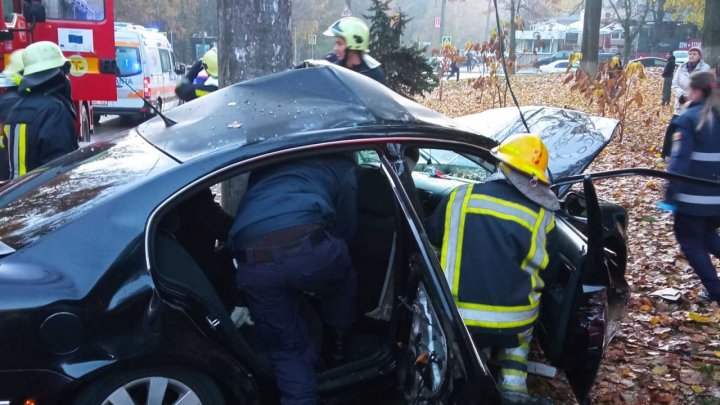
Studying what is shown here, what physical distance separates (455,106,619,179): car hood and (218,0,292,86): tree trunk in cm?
139

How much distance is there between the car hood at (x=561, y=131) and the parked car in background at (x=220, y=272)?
65 cm

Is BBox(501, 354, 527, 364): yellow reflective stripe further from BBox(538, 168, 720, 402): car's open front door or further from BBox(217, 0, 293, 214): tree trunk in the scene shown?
BBox(217, 0, 293, 214): tree trunk

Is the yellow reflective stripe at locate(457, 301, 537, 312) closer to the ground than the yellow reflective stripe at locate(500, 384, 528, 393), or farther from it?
farther from it

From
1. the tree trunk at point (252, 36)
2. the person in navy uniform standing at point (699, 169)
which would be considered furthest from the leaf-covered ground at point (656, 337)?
the tree trunk at point (252, 36)

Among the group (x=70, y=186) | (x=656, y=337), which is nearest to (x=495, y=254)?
(x=70, y=186)

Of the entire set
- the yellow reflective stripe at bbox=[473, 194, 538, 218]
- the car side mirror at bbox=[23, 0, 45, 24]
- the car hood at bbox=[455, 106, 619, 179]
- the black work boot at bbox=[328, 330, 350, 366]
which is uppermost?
the car side mirror at bbox=[23, 0, 45, 24]

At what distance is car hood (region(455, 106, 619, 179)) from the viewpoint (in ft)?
14.2

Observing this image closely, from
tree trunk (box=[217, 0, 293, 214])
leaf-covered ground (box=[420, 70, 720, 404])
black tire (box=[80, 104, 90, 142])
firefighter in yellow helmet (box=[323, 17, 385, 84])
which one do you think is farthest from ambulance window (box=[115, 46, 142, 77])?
tree trunk (box=[217, 0, 293, 214])

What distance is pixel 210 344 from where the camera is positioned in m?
2.69

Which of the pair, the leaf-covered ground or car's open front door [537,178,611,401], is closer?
car's open front door [537,178,611,401]

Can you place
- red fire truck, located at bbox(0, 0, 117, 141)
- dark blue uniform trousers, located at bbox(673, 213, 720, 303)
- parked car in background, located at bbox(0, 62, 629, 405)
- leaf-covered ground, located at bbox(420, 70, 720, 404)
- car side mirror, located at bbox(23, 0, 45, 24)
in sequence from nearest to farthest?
parked car in background, located at bbox(0, 62, 629, 405) < leaf-covered ground, located at bbox(420, 70, 720, 404) < dark blue uniform trousers, located at bbox(673, 213, 720, 303) < car side mirror, located at bbox(23, 0, 45, 24) < red fire truck, located at bbox(0, 0, 117, 141)

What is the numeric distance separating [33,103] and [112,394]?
2.77 m

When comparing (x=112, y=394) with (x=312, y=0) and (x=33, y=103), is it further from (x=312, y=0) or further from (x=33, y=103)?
(x=312, y=0)

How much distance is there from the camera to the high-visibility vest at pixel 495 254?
2.87 m
